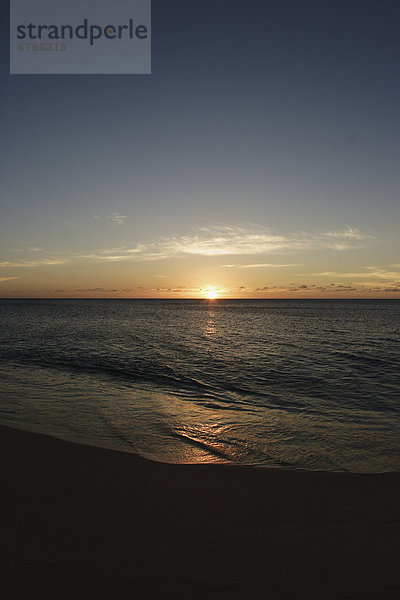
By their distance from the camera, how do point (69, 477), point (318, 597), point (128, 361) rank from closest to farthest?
point (318, 597), point (69, 477), point (128, 361)

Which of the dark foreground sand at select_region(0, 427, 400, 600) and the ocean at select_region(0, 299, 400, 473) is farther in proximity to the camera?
the ocean at select_region(0, 299, 400, 473)

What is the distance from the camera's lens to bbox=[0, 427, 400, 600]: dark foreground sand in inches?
148

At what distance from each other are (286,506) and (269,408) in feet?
23.7

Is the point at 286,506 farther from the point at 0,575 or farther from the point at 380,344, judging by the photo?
the point at 380,344

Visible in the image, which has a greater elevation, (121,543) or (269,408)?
(121,543)

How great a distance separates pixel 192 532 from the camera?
15.6ft

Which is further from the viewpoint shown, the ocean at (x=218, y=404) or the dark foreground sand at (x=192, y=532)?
the ocean at (x=218, y=404)

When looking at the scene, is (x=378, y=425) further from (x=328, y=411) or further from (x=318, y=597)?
(x=318, y=597)

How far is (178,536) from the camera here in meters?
4.67

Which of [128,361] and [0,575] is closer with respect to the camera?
[0,575]

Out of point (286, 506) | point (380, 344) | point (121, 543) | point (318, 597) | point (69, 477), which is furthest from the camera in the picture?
point (380, 344)

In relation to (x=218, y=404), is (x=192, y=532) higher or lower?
higher

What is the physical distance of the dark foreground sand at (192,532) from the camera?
3.77m

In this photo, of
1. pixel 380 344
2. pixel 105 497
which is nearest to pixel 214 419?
pixel 105 497
